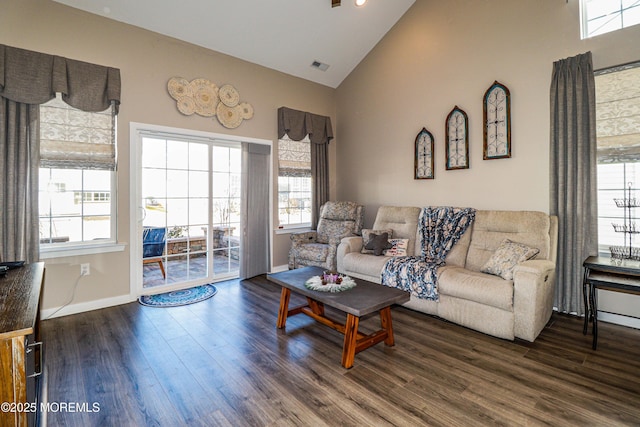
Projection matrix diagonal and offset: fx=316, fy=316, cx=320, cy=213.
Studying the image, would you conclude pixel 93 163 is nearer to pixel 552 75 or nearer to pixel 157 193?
pixel 157 193

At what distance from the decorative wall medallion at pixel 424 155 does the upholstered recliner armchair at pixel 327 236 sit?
103 cm

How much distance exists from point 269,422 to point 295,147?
420 centimetres

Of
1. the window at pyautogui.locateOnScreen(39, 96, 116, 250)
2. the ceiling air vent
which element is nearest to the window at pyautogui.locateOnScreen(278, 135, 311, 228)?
the ceiling air vent

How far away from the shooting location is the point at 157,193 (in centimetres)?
400

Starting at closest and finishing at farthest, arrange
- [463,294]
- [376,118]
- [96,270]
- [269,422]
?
[269,422] → [463,294] → [96,270] → [376,118]

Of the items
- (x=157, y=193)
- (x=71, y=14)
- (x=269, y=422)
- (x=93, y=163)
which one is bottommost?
(x=269, y=422)

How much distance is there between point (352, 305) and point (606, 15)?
12.3ft

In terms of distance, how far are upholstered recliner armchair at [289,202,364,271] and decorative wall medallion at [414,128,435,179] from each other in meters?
1.03

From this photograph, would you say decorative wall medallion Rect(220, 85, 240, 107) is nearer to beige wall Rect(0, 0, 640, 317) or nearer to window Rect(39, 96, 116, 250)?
beige wall Rect(0, 0, 640, 317)

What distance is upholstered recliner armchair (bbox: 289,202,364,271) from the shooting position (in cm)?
445

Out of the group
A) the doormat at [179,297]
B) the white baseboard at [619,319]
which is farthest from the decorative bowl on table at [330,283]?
the white baseboard at [619,319]

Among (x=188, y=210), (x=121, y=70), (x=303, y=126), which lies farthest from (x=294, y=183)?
(x=121, y=70)

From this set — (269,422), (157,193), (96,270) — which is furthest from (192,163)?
(269,422)

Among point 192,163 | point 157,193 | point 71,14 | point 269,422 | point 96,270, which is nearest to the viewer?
point 269,422
